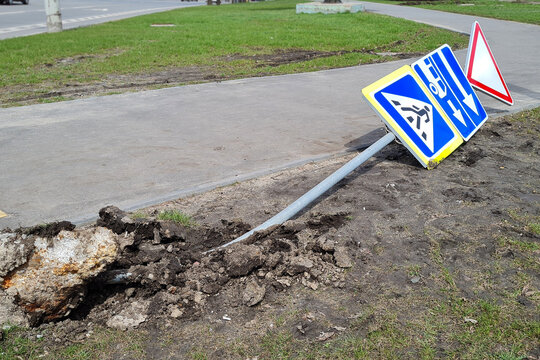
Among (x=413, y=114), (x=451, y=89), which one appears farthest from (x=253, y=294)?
(x=451, y=89)

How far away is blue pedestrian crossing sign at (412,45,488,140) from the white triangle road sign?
37cm

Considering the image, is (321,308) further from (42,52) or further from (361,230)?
(42,52)

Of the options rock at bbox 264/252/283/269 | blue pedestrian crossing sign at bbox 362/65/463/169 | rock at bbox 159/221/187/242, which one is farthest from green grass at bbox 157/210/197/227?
blue pedestrian crossing sign at bbox 362/65/463/169

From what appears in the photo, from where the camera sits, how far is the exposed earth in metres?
3.24

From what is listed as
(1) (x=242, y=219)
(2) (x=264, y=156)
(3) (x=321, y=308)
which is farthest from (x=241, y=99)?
(3) (x=321, y=308)

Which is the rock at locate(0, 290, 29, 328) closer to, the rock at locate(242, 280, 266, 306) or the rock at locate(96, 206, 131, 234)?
the rock at locate(96, 206, 131, 234)

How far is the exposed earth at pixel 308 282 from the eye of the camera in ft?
10.6

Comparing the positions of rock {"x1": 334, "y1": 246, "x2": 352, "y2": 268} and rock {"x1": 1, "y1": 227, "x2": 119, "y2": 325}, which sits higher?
rock {"x1": 1, "y1": 227, "x2": 119, "y2": 325}

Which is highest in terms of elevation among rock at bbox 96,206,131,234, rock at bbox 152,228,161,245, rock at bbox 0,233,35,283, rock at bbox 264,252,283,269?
rock at bbox 0,233,35,283

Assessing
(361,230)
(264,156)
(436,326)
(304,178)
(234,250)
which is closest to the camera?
(436,326)

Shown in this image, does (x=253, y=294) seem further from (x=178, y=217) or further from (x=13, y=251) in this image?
(x=13, y=251)

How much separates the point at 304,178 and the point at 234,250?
1950 millimetres

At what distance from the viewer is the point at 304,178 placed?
5.83m

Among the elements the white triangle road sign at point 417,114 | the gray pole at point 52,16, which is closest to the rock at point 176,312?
the white triangle road sign at point 417,114
